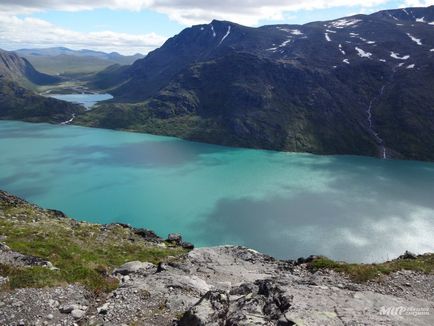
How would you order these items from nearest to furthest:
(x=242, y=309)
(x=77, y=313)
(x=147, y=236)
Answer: (x=242, y=309) → (x=77, y=313) → (x=147, y=236)

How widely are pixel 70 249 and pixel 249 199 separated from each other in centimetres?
9287

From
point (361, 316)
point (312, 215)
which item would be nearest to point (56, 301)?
point (361, 316)

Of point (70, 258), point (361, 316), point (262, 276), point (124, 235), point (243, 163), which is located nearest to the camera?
point (361, 316)

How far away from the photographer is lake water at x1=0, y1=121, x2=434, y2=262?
99.4 meters

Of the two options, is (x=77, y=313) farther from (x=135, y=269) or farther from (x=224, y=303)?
(x=135, y=269)

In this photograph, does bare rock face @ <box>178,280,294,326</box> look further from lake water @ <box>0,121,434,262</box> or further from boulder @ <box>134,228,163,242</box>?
lake water @ <box>0,121,434,262</box>

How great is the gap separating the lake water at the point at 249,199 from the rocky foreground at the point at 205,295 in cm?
5544

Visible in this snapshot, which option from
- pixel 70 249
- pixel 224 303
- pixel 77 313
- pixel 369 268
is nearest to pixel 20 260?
pixel 70 249

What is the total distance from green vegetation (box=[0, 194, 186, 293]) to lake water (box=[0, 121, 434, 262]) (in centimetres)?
4099

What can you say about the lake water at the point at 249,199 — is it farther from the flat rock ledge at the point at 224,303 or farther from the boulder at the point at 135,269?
the flat rock ledge at the point at 224,303

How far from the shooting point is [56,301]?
→ 969 inches

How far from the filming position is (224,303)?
22.8 metres

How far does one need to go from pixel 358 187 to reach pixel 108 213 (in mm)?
95961

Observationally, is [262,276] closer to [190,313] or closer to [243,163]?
[190,313]
